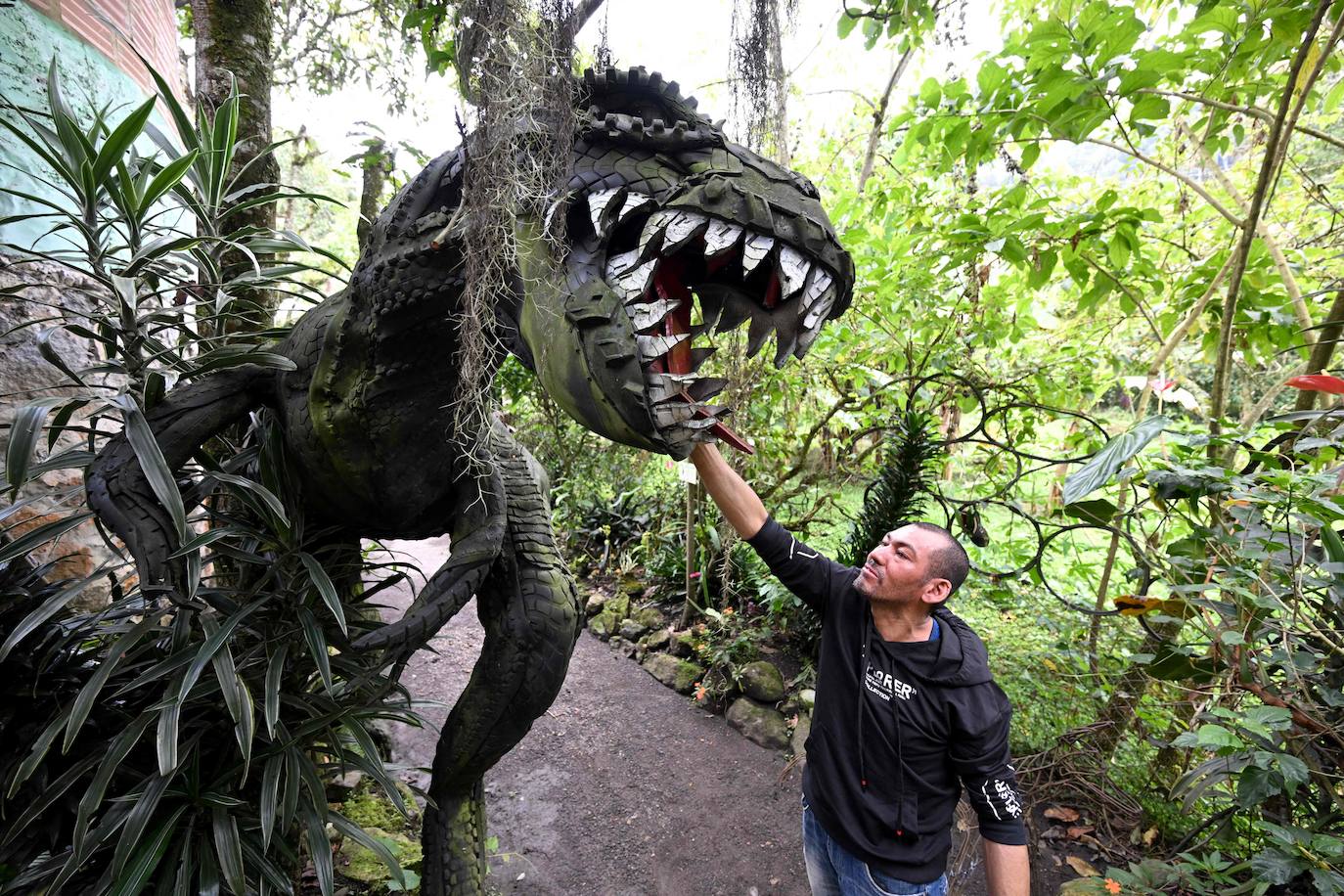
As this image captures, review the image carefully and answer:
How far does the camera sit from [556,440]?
252 inches

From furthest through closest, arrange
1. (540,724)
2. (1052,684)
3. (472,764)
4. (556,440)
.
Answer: (556,440) < (540,724) < (1052,684) < (472,764)

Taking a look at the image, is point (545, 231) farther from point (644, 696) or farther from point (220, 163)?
point (644, 696)

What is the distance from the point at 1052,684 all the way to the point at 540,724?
105 inches

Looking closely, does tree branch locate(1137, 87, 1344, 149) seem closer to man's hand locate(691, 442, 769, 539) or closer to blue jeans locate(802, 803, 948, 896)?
man's hand locate(691, 442, 769, 539)

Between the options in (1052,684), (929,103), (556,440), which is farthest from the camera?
(556,440)

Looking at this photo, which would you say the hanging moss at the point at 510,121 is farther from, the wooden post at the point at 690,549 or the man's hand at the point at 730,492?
the wooden post at the point at 690,549

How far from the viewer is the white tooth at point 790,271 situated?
896 mm

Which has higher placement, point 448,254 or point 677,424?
point 448,254

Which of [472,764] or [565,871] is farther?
[565,871]

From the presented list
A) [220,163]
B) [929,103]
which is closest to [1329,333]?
[929,103]

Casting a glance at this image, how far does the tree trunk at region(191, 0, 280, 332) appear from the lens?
7.67 feet

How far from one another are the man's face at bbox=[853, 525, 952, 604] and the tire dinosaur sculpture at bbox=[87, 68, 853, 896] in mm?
685

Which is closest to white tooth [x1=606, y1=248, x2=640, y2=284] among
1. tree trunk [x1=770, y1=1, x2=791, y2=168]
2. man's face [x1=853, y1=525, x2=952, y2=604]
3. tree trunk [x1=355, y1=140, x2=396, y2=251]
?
tree trunk [x1=770, y1=1, x2=791, y2=168]

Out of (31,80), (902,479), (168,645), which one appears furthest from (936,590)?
(31,80)
